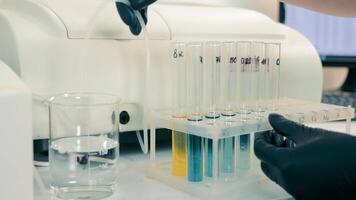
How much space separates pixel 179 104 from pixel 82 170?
223 millimetres

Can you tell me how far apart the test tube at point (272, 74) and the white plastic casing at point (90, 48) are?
0.18 meters

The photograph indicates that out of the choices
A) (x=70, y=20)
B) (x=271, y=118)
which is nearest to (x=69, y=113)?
(x=70, y=20)

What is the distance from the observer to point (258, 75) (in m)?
0.85

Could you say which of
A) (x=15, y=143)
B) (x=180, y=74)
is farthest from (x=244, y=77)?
(x=15, y=143)

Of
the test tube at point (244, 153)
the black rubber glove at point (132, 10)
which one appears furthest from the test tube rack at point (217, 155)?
the black rubber glove at point (132, 10)

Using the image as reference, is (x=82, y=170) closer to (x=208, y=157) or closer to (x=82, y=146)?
(x=82, y=146)

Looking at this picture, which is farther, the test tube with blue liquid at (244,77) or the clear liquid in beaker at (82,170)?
the test tube with blue liquid at (244,77)

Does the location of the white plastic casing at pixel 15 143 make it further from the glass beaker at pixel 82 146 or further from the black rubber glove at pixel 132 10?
the black rubber glove at pixel 132 10

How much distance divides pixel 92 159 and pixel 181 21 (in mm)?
418

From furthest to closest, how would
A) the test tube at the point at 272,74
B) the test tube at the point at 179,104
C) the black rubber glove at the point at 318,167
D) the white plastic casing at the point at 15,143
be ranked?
the test tube at the point at 272,74 < the test tube at the point at 179,104 < the black rubber glove at the point at 318,167 < the white plastic casing at the point at 15,143

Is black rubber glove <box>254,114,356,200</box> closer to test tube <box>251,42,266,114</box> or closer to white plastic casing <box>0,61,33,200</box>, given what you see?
test tube <box>251,42,266,114</box>

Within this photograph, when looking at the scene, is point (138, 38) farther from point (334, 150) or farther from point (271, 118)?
point (334, 150)

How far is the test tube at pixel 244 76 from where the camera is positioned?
2.71 feet

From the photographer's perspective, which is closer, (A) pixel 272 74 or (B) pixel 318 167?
(B) pixel 318 167
